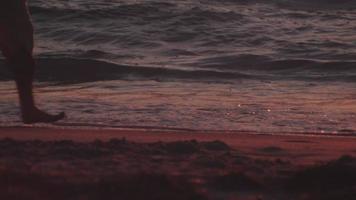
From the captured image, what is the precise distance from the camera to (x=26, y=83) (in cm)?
632

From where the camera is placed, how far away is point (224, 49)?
17641 mm

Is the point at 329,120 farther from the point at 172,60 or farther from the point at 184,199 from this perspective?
the point at 172,60

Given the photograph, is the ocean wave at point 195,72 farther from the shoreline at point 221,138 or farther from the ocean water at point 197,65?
the shoreline at point 221,138

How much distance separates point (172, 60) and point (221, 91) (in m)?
Answer: 4.45

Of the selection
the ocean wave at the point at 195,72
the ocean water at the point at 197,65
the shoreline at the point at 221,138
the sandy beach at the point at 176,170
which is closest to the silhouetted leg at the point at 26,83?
the sandy beach at the point at 176,170

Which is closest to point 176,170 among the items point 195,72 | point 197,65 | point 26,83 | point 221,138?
point 26,83

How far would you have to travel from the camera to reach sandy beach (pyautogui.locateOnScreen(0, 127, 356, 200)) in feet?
14.9

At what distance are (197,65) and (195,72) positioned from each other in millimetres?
1091

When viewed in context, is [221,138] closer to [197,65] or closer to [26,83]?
[26,83]

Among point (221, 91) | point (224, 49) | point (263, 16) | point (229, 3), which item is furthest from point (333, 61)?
point (229, 3)

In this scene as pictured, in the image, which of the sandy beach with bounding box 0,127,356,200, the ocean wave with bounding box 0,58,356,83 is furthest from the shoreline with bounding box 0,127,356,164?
the ocean wave with bounding box 0,58,356,83

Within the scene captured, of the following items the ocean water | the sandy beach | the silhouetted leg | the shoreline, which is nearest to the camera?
the sandy beach

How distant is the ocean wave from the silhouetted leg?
7.52 metres

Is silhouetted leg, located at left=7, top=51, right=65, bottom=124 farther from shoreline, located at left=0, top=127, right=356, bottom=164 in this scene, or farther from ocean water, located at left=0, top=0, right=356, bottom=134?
ocean water, located at left=0, top=0, right=356, bottom=134
